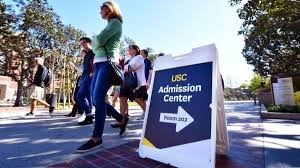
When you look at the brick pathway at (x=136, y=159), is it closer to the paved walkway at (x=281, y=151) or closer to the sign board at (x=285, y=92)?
the paved walkway at (x=281, y=151)

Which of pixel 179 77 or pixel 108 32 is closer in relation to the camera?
pixel 179 77

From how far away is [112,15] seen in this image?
382 centimetres

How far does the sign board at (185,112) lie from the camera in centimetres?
252

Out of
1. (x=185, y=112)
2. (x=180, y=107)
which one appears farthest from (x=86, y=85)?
(x=185, y=112)

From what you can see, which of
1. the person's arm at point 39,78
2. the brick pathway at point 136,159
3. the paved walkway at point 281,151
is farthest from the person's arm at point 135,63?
the person's arm at point 39,78

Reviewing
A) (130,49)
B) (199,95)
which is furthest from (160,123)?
(130,49)

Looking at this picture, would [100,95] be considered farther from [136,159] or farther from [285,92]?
[285,92]

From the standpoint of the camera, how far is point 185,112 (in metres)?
2.80

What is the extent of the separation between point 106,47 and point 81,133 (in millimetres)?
1699

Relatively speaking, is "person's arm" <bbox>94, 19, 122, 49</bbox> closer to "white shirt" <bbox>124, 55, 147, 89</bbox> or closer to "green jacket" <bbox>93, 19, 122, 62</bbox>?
"green jacket" <bbox>93, 19, 122, 62</bbox>

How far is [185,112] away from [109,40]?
1.64 metres

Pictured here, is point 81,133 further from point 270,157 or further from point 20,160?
point 270,157

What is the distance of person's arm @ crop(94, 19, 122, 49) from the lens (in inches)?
147

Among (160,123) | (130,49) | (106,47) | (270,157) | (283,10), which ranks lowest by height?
(270,157)
